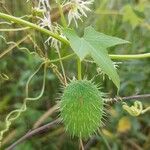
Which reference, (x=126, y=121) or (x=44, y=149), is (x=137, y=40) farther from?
(x=44, y=149)

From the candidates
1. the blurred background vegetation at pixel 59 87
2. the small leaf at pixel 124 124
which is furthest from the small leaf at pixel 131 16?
the small leaf at pixel 124 124

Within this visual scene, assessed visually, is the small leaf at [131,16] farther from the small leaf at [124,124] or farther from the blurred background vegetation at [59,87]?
the small leaf at [124,124]

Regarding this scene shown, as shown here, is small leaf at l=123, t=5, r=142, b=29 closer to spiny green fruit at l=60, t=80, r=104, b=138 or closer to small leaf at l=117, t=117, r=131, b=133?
small leaf at l=117, t=117, r=131, b=133

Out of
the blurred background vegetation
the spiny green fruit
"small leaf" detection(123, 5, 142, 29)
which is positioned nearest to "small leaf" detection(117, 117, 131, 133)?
the blurred background vegetation

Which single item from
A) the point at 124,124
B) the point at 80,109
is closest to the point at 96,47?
the point at 80,109

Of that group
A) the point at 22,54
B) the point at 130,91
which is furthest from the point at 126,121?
the point at 22,54

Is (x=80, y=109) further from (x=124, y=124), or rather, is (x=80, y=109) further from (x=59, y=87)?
(x=124, y=124)
